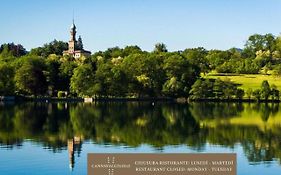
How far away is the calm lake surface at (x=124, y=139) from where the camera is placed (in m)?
24.6

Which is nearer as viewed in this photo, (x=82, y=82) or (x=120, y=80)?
(x=82, y=82)

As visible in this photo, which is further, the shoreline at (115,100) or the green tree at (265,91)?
the green tree at (265,91)

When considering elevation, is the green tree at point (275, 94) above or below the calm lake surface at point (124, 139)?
above

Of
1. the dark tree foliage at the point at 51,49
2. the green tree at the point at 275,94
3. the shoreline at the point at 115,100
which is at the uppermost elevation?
the dark tree foliage at the point at 51,49

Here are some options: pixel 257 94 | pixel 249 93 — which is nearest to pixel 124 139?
pixel 257 94

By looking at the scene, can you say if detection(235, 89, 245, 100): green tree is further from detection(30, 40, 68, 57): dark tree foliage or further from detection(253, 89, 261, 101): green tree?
detection(30, 40, 68, 57): dark tree foliage

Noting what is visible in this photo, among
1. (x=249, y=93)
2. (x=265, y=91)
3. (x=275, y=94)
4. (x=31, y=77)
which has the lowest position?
(x=275, y=94)

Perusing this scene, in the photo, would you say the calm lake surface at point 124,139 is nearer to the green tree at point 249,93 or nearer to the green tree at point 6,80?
the green tree at point 6,80

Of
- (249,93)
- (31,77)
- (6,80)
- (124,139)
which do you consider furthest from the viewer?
(249,93)

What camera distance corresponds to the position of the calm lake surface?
24.6 metres

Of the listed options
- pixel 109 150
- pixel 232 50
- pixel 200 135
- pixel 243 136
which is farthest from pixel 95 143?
pixel 232 50

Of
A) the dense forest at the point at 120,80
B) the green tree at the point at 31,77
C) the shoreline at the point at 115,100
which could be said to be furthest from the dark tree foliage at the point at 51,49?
the shoreline at the point at 115,100

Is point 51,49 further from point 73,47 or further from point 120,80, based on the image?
point 120,80

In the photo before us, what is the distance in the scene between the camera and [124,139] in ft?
111
